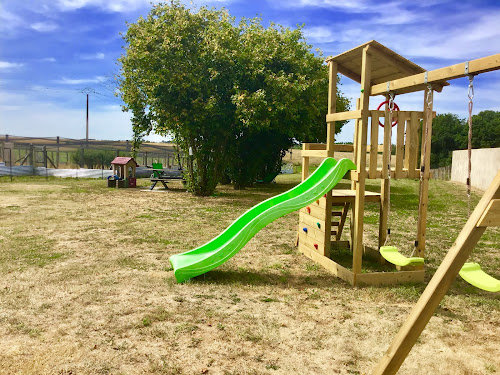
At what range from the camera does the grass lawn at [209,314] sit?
3344mm

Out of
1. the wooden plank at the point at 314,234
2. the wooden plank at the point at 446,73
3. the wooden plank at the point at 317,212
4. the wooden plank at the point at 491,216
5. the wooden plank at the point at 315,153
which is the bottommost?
the wooden plank at the point at 314,234

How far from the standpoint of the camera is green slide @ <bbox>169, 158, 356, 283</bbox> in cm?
540

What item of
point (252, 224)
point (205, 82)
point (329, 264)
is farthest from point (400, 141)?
point (205, 82)

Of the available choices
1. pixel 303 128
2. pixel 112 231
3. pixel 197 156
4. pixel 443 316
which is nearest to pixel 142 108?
pixel 197 156

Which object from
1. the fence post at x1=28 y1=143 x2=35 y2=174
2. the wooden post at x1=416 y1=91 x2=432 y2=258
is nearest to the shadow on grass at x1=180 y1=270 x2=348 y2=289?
the wooden post at x1=416 y1=91 x2=432 y2=258

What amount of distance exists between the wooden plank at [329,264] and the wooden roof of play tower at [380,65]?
7.64 ft

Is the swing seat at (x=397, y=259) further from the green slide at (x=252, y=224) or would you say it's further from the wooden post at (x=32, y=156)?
the wooden post at (x=32, y=156)

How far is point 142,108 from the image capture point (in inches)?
682

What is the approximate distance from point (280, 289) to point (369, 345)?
1.64 meters

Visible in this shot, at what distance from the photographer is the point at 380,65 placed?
5910 millimetres

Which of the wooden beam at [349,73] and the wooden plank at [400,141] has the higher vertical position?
the wooden beam at [349,73]

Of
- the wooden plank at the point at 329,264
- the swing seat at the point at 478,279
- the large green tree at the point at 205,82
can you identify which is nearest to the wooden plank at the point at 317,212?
the wooden plank at the point at 329,264

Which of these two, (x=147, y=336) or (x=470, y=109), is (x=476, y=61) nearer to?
(x=470, y=109)

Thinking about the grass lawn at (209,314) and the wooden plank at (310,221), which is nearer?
the grass lawn at (209,314)
